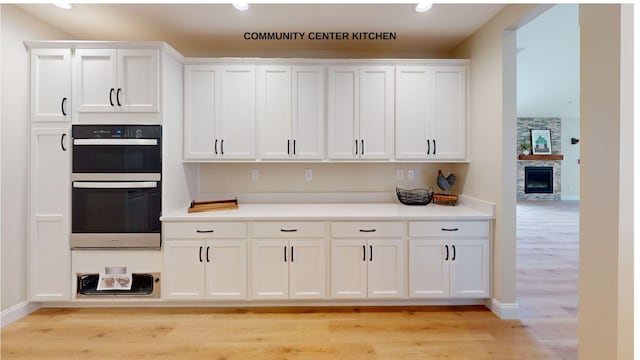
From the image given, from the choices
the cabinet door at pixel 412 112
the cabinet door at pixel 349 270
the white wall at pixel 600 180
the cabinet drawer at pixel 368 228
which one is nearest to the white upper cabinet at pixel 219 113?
the cabinet drawer at pixel 368 228

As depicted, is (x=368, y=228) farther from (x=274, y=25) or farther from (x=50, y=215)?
(x=50, y=215)

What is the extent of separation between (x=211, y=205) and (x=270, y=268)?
81 cm

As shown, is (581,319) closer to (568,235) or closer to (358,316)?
(358,316)

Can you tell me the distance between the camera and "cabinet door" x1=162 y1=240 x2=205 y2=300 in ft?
9.67

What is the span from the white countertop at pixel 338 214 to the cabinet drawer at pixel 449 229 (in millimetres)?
46

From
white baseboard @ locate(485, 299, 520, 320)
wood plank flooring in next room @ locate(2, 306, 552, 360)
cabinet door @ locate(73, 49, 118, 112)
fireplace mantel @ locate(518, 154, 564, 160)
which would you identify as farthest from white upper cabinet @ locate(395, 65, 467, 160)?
fireplace mantel @ locate(518, 154, 564, 160)

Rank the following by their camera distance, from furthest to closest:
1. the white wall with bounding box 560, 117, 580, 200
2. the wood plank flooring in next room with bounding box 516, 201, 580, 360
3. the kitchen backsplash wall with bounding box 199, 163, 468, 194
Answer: the white wall with bounding box 560, 117, 580, 200 < the kitchen backsplash wall with bounding box 199, 163, 468, 194 < the wood plank flooring in next room with bounding box 516, 201, 580, 360

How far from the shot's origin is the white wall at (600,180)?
4.88ft

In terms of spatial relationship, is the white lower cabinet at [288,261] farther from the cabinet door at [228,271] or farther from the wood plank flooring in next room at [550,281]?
the wood plank flooring in next room at [550,281]

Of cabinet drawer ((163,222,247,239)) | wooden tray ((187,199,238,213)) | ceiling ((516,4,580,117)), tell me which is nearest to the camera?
cabinet drawer ((163,222,247,239))

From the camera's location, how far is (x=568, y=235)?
600 centimetres

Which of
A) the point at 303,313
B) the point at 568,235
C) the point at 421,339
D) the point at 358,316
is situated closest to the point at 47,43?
the point at 303,313

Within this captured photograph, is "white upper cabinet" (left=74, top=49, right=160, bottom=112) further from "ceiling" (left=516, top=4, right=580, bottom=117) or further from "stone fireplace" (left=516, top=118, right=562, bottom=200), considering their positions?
"stone fireplace" (left=516, top=118, right=562, bottom=200)

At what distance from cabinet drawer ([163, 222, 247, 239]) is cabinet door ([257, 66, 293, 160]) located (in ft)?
2.50
